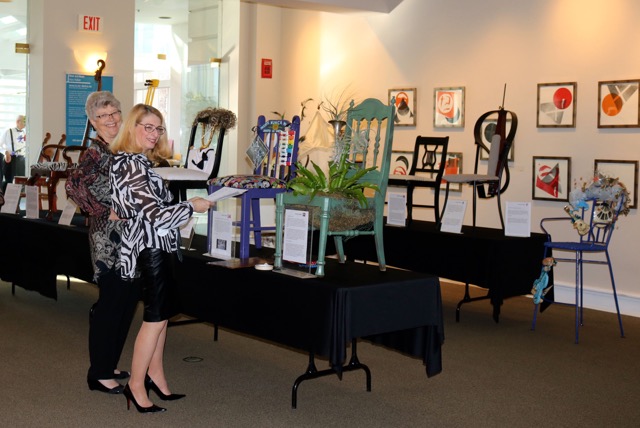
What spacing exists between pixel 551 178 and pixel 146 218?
430cm

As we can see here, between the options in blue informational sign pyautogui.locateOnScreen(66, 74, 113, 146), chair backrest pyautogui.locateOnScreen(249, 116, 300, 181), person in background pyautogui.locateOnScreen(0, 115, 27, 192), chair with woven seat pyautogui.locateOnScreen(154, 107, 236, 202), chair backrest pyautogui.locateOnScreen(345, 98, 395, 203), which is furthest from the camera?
person in background pyautogui.locateOnScreen(0, 115, 27, 192)

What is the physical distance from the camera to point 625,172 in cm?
604

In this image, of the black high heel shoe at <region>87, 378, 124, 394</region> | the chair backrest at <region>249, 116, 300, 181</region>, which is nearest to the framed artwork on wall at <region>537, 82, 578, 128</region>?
the chair backrest at <region>249, 116, 300, 181</region>

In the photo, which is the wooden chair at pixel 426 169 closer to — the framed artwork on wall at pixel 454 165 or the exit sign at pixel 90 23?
the framed artwork on wall at pixel 454 165

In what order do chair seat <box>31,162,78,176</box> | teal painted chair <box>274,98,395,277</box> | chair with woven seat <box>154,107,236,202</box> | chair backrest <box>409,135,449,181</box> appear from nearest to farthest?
teal painted chair <box>274,98,395,277</box>
chair with woven seat <box>154,107,236,202</box>
chair seat <box>31,162,78,176</box>
chair backrest <box>409,135,449,181</box>

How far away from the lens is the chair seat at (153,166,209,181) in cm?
509

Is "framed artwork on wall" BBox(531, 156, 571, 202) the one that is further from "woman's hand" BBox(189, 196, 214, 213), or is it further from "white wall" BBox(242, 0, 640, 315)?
"woman's hand" BBox(189, 196, 214, 213)

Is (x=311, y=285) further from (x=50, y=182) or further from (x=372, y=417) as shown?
(x=50, y=182)

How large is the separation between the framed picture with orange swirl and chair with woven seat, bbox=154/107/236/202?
2872mm

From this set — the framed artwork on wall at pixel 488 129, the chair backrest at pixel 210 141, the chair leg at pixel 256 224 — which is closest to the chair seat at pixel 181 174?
the chair backrest at pixel 210 141

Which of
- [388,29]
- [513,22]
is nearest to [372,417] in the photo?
[513,22]

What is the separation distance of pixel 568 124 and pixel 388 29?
2.27 m

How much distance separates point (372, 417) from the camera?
346cm

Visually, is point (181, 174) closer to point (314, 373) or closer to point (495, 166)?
point (314, 373)
